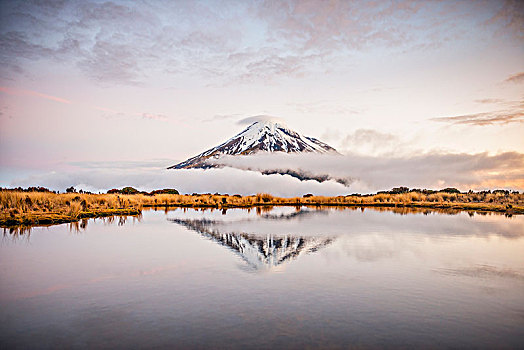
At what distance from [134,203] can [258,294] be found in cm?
3329

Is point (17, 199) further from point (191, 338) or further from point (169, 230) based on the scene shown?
point (191, 338)

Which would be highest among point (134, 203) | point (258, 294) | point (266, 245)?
point (134, 203)

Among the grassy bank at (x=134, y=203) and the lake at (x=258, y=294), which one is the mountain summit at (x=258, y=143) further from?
the lake at (x=258, y=294)

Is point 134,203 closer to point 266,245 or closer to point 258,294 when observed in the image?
point 266,245

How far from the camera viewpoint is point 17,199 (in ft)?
73.8

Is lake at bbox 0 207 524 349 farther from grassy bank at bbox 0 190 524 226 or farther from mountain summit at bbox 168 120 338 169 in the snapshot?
mountain summit at bbox 168 120 338 169

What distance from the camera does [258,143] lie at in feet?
491

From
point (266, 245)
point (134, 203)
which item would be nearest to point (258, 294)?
point (266, 245)

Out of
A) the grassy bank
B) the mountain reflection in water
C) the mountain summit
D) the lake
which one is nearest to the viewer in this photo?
the lake

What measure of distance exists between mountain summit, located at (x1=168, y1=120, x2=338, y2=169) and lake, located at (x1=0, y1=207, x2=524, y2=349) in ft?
418

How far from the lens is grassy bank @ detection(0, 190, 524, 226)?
20.9m

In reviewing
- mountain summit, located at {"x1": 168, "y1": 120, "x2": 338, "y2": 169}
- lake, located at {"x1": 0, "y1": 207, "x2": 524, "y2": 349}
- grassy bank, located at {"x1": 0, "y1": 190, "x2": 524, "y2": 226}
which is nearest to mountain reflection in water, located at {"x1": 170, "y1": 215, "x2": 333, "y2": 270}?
lake, located at {"x1": 0, "y1": 207, "x2": 524, "y2": 349}

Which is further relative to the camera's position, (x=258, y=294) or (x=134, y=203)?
(x=134, y=203)

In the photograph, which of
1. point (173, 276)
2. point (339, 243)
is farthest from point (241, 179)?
point (173, 276)
